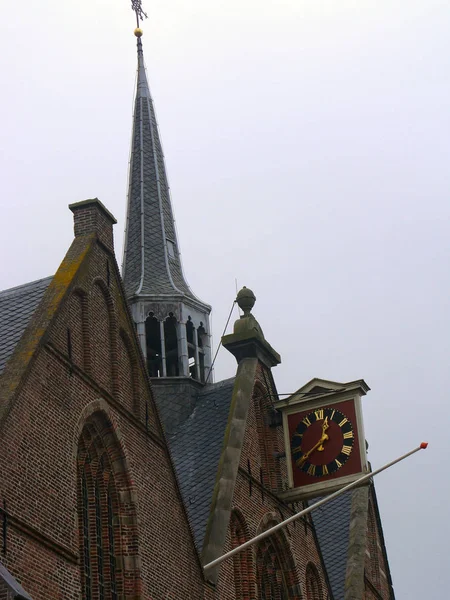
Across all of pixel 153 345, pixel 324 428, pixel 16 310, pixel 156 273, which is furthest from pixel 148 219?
pixel 16 310

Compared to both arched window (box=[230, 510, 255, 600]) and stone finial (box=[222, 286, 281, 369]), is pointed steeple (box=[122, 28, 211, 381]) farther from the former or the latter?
arched window (box=[230, 510, 255, 600])

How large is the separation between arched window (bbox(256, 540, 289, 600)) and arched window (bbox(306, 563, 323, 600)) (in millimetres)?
1858

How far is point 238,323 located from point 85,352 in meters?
10.0

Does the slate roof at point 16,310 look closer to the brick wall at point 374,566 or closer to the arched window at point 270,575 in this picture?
the arched window at point 270,575

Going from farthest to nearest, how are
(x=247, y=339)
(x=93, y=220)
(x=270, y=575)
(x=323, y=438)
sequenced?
(x=247, y=339), (x=323, y=438), (x=270, y=575), (x=93, y=220)

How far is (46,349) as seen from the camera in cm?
2278

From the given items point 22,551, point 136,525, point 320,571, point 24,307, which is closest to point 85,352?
point 24,307

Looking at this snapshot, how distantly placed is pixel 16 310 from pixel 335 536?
18.8 meters

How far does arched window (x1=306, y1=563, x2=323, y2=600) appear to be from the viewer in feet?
111

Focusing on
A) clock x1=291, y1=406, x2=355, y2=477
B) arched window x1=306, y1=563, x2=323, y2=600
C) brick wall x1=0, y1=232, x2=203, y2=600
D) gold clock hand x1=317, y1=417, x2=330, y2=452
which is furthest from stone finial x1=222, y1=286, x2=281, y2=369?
brick wall x1=0, y1=232, x2=203, y2=600

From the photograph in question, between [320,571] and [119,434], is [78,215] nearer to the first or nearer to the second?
[119,434]

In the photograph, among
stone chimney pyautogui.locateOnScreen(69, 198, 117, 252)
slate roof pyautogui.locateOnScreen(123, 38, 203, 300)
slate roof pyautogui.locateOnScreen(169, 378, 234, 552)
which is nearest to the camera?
stone chimney pyautogui.locateOnScreen(69, 198, 117, 252)

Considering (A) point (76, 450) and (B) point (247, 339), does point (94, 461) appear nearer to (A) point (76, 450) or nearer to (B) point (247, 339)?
(A) point (76, 450)

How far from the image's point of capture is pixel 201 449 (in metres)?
32.1
